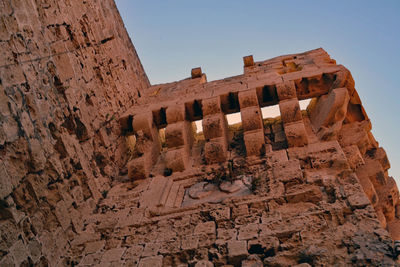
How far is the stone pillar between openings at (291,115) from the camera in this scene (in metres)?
5.25

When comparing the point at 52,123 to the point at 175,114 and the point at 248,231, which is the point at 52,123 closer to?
the point at 175,114

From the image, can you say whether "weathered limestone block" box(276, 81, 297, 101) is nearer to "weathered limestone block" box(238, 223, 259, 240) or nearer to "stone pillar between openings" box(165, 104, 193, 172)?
"stone pillar between openings" box(165, 104, 193, 172)

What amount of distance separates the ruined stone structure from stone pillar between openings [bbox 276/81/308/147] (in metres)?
0.02

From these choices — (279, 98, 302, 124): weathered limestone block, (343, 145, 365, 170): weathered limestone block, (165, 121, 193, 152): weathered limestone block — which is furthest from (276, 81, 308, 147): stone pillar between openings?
(165, 121, 193, 152): weathered limestone block

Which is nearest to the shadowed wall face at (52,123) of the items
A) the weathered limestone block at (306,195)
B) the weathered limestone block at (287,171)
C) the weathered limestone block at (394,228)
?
the weathered limestone block at (287,171)

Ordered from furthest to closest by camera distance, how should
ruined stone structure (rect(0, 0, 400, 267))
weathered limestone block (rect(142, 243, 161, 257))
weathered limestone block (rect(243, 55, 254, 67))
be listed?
weathered limestone block (rect(243, 55, 254, 67))
weathered limestone block (rect(142, 243, 161, 257))
ruined stone structure (rect(0, 0, 400, 267))

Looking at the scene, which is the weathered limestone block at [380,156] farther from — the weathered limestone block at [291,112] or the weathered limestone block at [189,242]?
the weathered limestone block at [189,242]

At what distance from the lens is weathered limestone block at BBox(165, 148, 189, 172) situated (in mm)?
5543

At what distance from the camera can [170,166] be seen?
5547mm

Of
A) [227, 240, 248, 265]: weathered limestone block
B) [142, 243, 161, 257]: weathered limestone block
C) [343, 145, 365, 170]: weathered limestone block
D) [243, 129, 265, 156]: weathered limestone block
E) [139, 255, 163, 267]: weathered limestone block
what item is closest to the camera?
[227, 240, 248, 265]: weathered limestone block

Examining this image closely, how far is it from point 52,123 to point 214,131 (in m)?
2.11

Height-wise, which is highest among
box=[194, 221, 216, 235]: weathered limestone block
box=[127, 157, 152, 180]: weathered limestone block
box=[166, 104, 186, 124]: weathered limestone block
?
box=[166, 104, 186, 124]: weathered limestone block

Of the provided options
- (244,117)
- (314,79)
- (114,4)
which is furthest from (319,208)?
(114,4)

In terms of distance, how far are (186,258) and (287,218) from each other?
1.06 metres
